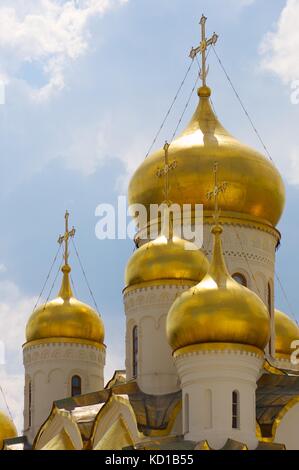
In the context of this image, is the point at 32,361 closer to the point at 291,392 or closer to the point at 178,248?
the point at 178,248

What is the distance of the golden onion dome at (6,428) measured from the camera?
30.9 metres

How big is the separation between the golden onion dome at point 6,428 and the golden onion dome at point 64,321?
2574 millimetres

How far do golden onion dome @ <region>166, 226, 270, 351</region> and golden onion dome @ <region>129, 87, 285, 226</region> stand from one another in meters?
4.37

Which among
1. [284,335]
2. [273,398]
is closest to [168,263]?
[273,398]

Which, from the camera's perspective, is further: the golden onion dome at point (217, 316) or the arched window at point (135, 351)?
the arched window at point (135, 351)

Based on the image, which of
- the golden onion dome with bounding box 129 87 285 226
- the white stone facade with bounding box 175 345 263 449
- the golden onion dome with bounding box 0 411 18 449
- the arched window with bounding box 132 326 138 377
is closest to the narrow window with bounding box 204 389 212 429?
the white stone facade with bounding box 175 345 263 449

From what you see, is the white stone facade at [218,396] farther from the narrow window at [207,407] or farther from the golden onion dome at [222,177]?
the golden onion dome at [222,177]

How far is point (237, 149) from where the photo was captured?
2897 centimetres

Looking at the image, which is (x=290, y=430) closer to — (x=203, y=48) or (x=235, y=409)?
(x=235, y=409)

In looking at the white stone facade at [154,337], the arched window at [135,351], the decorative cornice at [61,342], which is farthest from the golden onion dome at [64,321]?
the white stone facade at [154,337]

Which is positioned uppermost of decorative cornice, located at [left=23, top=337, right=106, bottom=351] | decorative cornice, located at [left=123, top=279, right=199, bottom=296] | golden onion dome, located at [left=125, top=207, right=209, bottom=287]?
golden onion dome, located at [left=125, top=207, right=209, bottom=287]

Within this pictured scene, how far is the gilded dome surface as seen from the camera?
87.6 ft

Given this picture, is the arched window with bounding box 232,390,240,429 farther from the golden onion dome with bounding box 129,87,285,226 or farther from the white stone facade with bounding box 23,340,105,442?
the white stone facade with bounding box 23,340,105,442

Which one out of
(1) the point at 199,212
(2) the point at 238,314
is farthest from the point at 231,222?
(2) the point at 238,314
